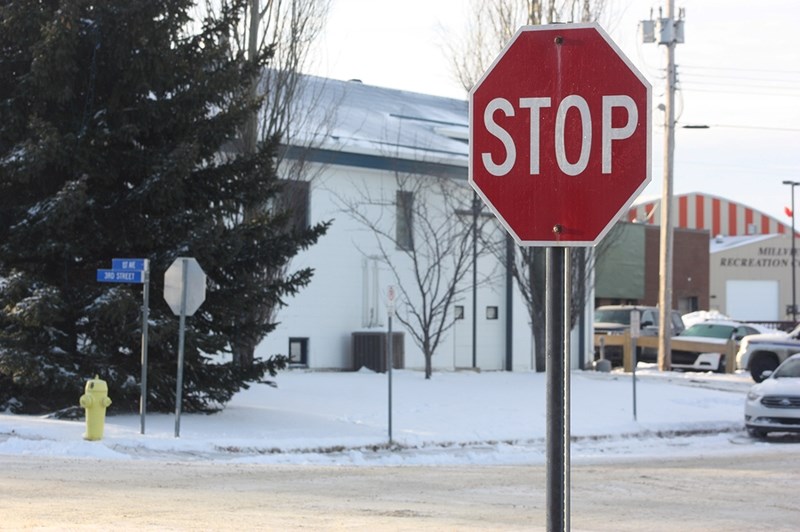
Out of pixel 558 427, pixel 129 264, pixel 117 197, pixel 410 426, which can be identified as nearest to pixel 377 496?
pixel 129 264

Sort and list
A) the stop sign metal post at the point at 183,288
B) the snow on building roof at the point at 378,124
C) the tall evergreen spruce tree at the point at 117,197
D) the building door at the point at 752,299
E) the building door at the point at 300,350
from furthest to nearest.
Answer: the building door at the point at 752,299 < the building door at the point at 300,350 < the snow on building roof at the point at 378,124 < the tall evergreen spruce tree at the point at 117,197 < the stop sign metal post at the point at 183,288

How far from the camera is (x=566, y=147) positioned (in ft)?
12.6

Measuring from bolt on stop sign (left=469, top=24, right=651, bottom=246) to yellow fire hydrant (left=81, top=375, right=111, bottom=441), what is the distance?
13531 mm

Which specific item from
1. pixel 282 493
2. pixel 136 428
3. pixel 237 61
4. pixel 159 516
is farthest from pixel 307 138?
pixel 159 516

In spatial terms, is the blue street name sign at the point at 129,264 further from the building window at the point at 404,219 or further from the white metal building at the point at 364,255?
the building window at the point at 404,219

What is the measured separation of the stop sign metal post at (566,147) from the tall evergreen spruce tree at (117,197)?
15.5 meters

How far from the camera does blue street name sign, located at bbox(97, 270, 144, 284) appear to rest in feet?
57.4

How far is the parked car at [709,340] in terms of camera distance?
126ft

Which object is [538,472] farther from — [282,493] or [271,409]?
[271,409]

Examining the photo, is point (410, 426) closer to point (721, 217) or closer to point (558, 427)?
point (558, 427)

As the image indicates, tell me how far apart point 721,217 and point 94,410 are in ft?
248

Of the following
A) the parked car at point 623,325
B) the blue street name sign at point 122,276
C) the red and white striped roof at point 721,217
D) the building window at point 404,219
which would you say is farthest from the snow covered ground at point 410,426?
the red and white striped roof at point 721,217

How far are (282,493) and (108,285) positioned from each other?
27.7ft

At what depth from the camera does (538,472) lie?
50.1ft
